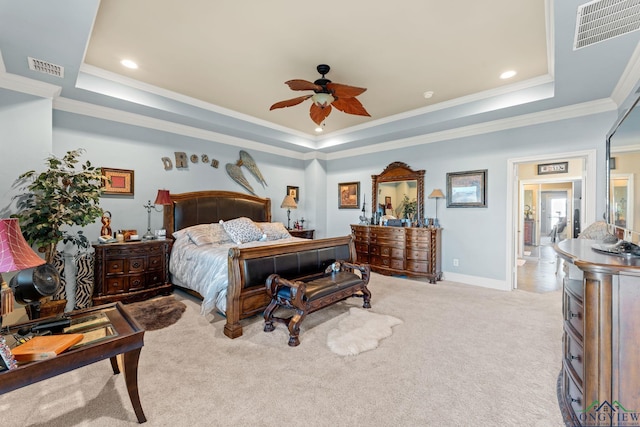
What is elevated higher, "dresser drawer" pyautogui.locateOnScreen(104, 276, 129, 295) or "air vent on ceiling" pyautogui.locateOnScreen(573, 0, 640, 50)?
"air vent on ceiling" pyautogui.locateOnScreen(573, 0, 640, 50)

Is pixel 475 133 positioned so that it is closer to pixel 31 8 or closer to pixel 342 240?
pixel 342 240

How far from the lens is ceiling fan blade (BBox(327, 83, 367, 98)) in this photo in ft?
9.23

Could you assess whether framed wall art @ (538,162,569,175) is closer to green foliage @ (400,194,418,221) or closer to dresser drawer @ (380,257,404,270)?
green foliage @ (400,194,418,221)

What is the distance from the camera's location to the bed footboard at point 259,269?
2668 mm

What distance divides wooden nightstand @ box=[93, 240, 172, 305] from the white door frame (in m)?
5.22

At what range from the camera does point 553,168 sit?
247 inches

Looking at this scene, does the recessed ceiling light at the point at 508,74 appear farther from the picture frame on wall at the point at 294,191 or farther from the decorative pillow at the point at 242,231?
the picture frame on wall at the point at 294,191

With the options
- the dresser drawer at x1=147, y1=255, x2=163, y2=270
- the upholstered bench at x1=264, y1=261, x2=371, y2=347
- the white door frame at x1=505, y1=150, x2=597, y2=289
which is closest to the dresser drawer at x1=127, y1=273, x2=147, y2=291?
the dresser drawer at x1=147, y1=255, x2=163, y2=270

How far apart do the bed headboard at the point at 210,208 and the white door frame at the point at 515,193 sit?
14.2 feet

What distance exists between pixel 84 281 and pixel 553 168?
9105mm

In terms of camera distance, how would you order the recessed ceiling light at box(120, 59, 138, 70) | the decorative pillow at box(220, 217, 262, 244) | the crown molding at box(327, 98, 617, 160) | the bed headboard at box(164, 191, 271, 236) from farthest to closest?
1. the bed headboard at box(164, 191, 271, 236)
2. the decorative pillow at box(220, 217, 262, 244)
3. the crown molding at box(327, 98, 617, 160)
4. the recessed ceiling light at box(120, 59, 138, 70)

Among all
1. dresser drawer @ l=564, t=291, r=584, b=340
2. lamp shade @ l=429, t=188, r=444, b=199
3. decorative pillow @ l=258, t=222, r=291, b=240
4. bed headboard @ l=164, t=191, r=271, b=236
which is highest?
lamp shade @ l=429, t=188, r=444, b=199

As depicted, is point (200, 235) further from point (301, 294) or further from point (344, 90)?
point (344, 90)

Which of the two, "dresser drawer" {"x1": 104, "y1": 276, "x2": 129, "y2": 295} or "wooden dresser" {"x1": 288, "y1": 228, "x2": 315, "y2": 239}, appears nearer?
"dresser drawer" {"x1": 104, "y1": 276, "x2": 129, "y2": 295}
